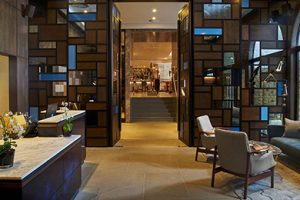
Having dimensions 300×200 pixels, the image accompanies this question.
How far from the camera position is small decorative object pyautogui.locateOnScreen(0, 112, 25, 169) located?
96.3 inches

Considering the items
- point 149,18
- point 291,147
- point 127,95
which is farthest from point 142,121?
point 291,147

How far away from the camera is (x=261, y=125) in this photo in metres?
7.63

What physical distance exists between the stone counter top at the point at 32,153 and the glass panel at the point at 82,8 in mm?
4401

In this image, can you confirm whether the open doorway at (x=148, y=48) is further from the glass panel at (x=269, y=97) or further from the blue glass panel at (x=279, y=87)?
the blue glass panel at (x=279, y=87)

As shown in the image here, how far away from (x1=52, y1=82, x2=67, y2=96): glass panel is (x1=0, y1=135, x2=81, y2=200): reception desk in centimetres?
372

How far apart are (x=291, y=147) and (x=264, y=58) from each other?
2765 millimetres

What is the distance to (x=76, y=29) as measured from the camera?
24.8ft

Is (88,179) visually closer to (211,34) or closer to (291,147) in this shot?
(291,147)

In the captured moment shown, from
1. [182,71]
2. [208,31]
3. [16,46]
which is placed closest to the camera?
[16,46]

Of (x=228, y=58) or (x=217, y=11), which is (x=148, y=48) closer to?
(x=217, y=11)

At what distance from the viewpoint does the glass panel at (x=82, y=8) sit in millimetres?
7531

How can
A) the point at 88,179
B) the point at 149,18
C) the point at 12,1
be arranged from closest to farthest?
the point at 88,179
the point at 12,1
the point at 149,18

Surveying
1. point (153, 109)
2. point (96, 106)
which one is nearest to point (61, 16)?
point (96, 106)

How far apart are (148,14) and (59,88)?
4116 millimetres
